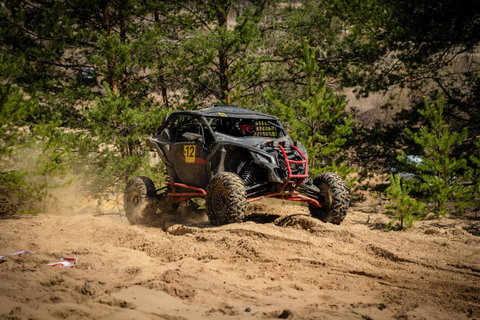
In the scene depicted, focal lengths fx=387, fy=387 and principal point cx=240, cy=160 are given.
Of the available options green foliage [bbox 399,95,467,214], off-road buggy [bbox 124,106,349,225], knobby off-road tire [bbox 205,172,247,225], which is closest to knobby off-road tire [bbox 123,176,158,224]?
off-road buggy [bbox 124,106,349,225]

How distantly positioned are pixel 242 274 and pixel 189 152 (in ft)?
13.1

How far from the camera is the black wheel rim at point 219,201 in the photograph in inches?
273

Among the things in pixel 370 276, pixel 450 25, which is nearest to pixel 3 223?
pixel 370 276

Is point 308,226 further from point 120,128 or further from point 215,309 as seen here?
point 120,128

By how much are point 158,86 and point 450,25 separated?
1029cm

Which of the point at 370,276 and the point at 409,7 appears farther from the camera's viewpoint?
the point at 409,7

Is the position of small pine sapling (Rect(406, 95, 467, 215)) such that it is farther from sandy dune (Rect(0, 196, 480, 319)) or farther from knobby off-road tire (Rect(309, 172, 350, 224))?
knobby off-road tire (Rect(309, 172, 350, 224))

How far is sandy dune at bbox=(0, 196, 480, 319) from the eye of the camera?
11.0 ft

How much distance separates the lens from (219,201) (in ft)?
23.0

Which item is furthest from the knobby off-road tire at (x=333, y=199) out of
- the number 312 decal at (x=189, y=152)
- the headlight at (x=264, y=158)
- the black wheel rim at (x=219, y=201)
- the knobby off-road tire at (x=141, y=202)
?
the knobby off-road tire at (x=141, y=202)

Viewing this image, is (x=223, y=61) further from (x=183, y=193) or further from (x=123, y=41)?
(x=183, y=193)

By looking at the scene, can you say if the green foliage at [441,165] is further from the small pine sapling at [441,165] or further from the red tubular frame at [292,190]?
the red tubular frame at [292,190]

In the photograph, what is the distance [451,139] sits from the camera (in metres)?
8.27

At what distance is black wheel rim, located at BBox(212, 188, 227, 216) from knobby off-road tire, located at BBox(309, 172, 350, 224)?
6.57 feet
